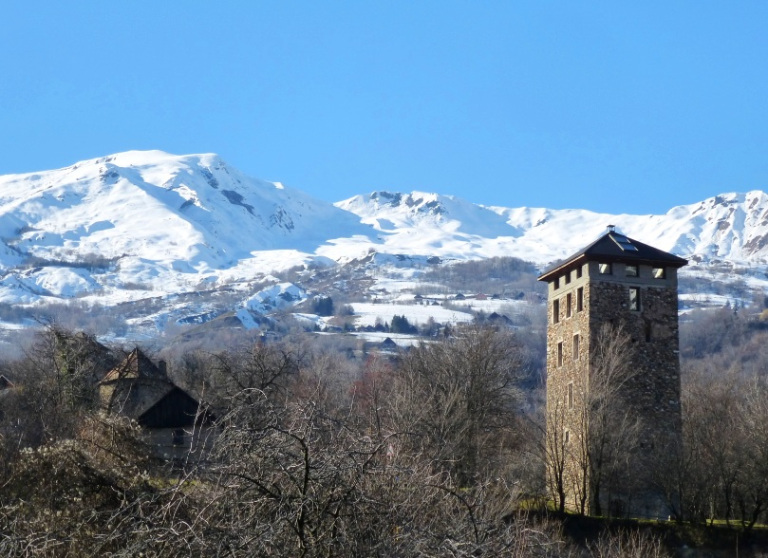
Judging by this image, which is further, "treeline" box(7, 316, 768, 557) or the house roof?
the house roof

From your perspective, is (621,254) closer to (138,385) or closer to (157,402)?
(157,402)

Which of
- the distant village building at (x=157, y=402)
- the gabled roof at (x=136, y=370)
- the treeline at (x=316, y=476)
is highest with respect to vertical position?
the gabled roof at (x=136, y=370)

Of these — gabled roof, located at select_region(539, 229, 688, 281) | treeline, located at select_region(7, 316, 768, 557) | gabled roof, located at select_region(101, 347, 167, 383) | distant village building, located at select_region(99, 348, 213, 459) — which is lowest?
treeline, located at select_region(7, 316, 768, 557)

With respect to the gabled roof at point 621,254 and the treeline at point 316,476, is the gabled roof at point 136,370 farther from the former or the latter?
the gabled roof at point 621,254

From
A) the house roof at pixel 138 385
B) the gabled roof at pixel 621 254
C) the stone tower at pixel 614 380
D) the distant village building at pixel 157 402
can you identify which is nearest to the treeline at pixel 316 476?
the stone tower at pixel 614 380

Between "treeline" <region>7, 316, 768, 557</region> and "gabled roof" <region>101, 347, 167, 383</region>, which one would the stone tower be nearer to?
"treeline" <region>7, 316, 768, 557</region>

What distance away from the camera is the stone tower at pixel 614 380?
162ft

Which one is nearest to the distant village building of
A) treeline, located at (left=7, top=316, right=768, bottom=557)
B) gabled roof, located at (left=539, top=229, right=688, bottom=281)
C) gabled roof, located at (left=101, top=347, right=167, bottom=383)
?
gabled roof, located at (left=101, top=347, right=167, bottom=383)

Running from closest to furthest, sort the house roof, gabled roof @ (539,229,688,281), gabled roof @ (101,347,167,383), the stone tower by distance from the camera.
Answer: the stone tower < gabled roof @ (539,229,688,281) < the house roof < gabled roof @ (101,347,167,383)

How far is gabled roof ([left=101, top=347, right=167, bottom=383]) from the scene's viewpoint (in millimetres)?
59938

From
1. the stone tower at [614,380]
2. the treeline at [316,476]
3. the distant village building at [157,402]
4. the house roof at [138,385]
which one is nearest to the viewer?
the treeline at [316,476]

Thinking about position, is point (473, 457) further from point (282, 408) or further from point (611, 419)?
point (282, 408)

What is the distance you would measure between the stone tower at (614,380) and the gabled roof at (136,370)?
18.5 m

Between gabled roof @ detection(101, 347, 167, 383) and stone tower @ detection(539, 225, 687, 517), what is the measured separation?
1845 centimetres
